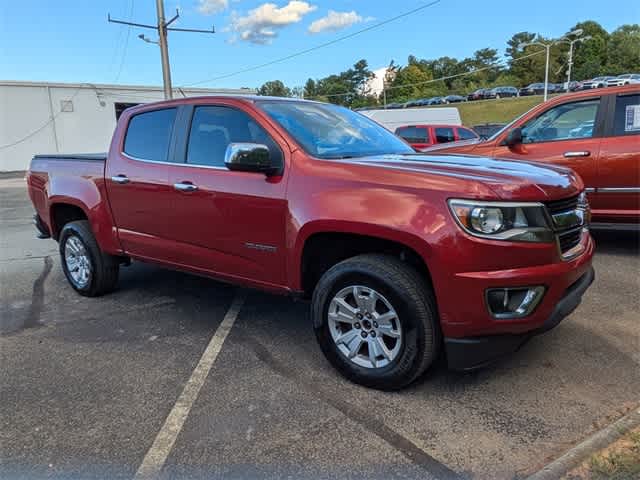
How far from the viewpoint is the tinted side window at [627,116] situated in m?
5.59

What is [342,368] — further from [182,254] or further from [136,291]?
[136,291]

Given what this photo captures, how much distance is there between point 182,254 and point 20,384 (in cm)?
144

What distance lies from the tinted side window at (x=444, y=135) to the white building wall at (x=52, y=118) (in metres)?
20.0

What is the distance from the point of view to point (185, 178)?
12.8 feet

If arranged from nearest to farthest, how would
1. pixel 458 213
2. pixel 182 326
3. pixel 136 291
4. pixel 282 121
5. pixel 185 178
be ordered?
pixel 458 213, pixel 282 121, pixel 185 178, pixel 182 326, pixel 136 291

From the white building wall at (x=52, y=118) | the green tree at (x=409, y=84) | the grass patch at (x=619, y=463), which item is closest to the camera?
the grass patch at (x=619, y=463)

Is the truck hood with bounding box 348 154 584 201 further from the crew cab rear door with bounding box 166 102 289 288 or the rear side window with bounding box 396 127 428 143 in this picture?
the rear side window with bounding box 396 127 428 143

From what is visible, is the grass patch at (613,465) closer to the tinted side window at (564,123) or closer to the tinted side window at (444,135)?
the tinted side window at (564,123)

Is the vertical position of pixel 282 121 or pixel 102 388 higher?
pixel 282 121

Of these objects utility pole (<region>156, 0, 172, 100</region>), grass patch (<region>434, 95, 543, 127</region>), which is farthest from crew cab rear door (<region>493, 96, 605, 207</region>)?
grass patch (<region>434, 95, 543, 127</region>)

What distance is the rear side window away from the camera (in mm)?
15324

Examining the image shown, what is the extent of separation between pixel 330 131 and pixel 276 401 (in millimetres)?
2018

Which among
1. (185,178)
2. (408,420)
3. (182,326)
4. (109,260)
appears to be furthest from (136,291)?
(408,420)

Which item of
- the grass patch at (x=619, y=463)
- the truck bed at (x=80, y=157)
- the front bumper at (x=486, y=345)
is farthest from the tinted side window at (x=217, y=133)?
the grass patch at (x=619, y=463)
